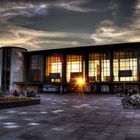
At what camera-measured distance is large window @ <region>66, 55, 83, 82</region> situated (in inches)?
3760

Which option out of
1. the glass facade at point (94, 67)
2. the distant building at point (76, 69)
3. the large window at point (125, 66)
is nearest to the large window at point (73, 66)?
the distant building at point (76, 69)

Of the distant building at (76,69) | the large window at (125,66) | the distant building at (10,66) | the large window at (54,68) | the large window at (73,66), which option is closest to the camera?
the large window at (125,66)

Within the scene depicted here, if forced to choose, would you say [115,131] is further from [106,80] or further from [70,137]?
[106,80]

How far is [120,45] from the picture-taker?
3465 inches

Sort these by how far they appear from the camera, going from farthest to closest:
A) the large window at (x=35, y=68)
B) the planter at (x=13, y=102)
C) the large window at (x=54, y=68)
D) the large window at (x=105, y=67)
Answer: the large window at (x=35, y=68), the large window at (x=54, y=68), the large window at (x=105, y=67), the planter at (x=13, y=102)

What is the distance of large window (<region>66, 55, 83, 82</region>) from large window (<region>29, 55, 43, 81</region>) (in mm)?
11822

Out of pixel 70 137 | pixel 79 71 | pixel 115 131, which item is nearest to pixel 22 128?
pixel 70 137

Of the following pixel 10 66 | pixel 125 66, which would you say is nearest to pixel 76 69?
pixel 125 66

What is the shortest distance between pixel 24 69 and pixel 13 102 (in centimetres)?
7967

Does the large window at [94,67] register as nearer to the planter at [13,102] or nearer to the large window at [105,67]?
the large window at [105,67]

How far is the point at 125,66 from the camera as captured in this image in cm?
8819

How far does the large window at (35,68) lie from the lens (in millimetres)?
102812

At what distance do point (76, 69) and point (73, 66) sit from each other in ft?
5.77

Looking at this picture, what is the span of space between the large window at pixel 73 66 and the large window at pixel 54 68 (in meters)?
3.17
